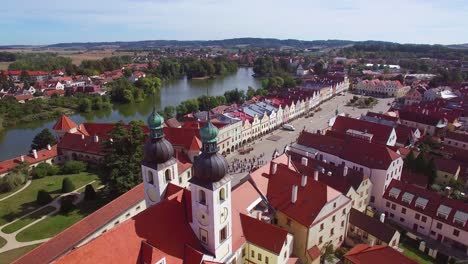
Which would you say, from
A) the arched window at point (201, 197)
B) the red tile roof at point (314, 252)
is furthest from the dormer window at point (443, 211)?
the arched window at point (201, 197)

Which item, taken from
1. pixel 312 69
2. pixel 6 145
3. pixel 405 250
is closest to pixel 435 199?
pixel 405 250

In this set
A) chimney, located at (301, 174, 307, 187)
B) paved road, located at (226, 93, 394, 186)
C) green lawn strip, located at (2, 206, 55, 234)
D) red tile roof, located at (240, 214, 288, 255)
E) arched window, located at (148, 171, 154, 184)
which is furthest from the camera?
paved road, located at (226, 93, 394, 186)

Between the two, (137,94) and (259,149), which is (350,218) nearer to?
(259,149)

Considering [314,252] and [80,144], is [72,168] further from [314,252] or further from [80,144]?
[314,252]

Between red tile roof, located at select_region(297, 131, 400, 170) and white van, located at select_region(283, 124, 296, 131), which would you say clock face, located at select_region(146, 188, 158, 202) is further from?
white van, located at select_region(283, 124, 296, 131)

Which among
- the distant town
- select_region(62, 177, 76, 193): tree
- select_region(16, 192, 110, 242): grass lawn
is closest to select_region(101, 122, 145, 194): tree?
the distant town
